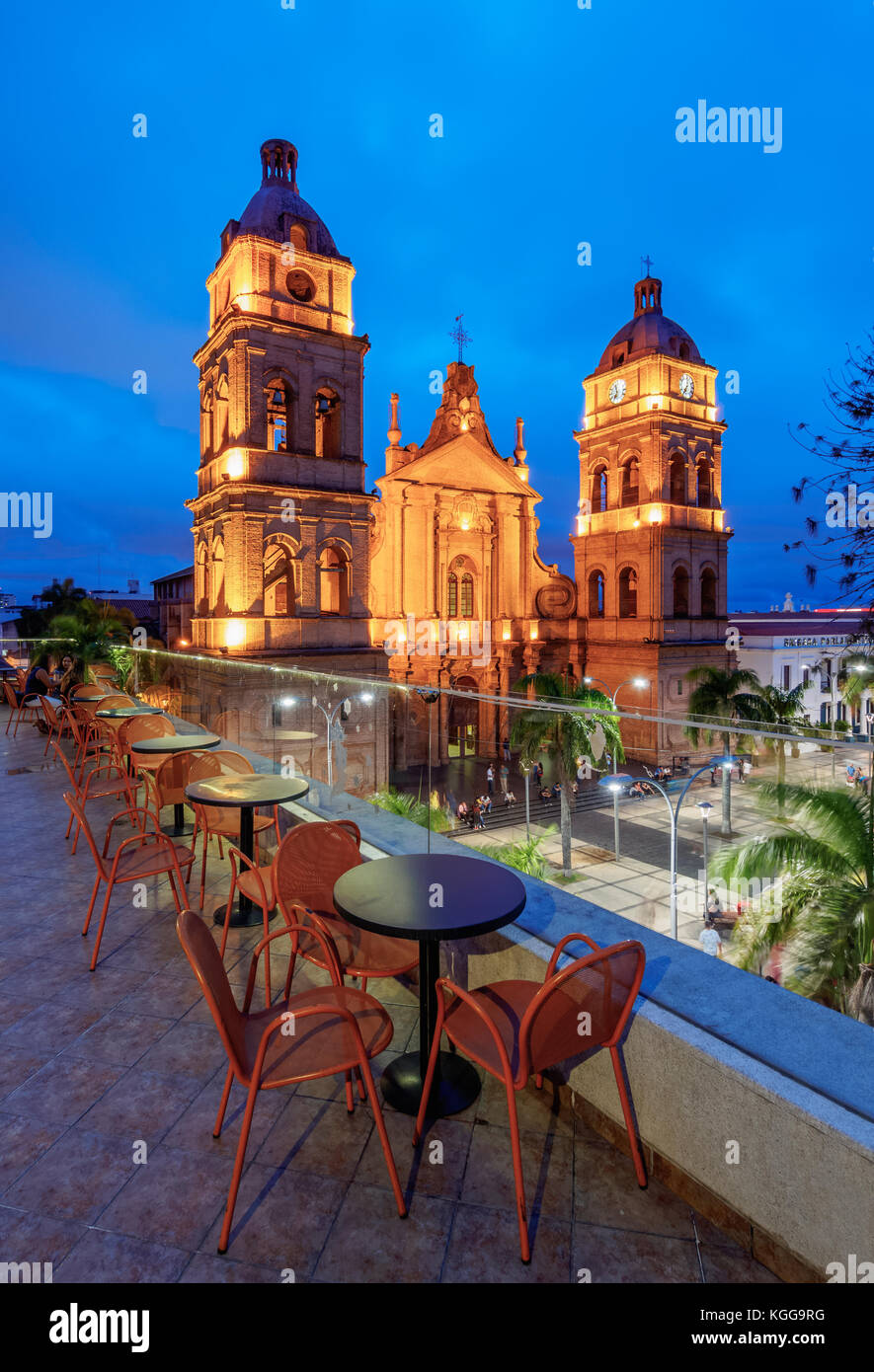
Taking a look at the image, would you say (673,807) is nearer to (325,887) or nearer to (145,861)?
(325,887)

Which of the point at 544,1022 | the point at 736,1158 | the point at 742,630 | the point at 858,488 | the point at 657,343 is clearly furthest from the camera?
the point at 742,630

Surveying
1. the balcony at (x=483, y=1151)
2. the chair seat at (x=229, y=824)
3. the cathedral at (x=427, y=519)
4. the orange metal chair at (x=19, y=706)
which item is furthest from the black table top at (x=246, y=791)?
the cathedral at (x=427, y=519)

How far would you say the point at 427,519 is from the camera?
32062mm

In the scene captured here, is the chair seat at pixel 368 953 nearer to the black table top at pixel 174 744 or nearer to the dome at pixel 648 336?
the black table top at pixel 174 744

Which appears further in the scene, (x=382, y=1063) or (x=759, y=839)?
(x=759, y=839)

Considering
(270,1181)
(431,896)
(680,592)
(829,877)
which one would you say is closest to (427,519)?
(680,592)

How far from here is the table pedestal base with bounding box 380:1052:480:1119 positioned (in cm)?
296

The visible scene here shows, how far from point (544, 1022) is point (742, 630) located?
55.6m

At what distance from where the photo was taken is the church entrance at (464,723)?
108 ft

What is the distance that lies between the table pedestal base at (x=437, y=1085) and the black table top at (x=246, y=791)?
6.70 ft

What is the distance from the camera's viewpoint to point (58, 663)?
1591 centimetres

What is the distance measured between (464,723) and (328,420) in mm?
15230

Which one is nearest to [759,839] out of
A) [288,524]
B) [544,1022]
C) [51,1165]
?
[544,1022]
